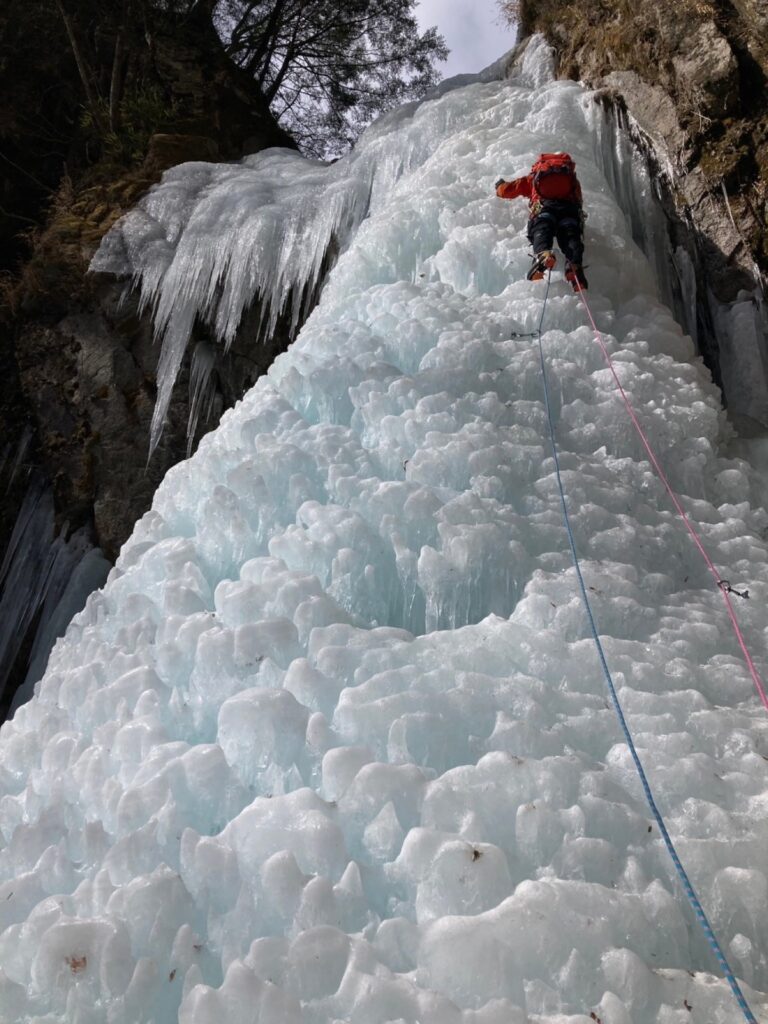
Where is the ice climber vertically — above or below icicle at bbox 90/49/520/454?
below

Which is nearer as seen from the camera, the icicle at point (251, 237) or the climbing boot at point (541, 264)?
the climbing boot at point (541, 264)

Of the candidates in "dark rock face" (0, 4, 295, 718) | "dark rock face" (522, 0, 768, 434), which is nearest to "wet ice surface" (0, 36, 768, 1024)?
"dark rock face" (522, 0, 768, 434)

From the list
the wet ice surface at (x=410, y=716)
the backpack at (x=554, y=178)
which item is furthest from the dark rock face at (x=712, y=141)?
the backpack at (x=554, y=178)

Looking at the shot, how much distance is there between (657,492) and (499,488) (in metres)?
0.74

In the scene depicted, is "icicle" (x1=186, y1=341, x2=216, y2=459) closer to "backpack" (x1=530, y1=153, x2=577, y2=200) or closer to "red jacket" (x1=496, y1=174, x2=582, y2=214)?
"red jacket" (x1=496, y1=174, x2=582, y2=214)

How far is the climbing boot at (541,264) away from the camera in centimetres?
410

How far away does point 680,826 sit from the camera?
1999 mm

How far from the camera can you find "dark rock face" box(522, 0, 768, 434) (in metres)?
5.06

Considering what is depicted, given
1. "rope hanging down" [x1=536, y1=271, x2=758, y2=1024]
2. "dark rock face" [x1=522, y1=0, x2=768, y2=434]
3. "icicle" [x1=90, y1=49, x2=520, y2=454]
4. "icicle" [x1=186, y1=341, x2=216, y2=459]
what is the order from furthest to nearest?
"icicle" [x1=186, y1=341, x2=216, y2=459] < "icicle" [x1=90, y1=49, x2=520, y2=454] < "dark rock face" [x1=522, y1=0, x2=768, y2=434] < "rope hanging down" [x1=536, y1=271, x2=758, y2=1024]

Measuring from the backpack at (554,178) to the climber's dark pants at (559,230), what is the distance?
9 centimetres

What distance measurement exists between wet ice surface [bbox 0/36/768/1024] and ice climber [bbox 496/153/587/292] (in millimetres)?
129

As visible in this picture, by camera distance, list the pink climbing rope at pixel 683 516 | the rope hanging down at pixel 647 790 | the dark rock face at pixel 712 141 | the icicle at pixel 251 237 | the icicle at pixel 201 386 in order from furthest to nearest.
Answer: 1. the icicle at pixel 201 386
2. the icicle at pixel 251 237
3. the dark rock face at pixel 712 141
4. the pink climbing rope at pixel 683 516
5. the rope hanging down at pixel 647 790

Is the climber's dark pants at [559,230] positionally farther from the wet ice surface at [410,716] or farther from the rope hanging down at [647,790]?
the rope hanging down at [647,790]

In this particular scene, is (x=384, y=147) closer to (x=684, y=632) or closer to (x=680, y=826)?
(x=684, y=632)
